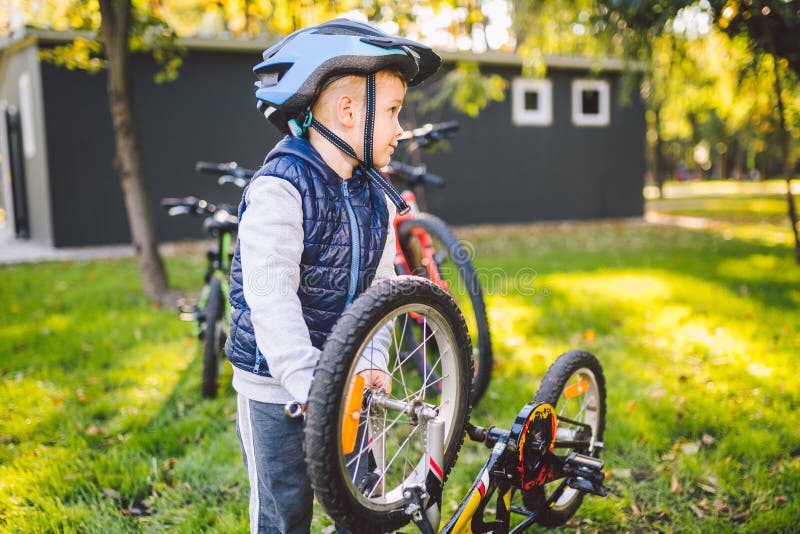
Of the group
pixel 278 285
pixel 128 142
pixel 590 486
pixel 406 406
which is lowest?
pixel 590 486

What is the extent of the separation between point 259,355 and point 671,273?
6.49 meters

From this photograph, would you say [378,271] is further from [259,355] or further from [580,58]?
[580,58]

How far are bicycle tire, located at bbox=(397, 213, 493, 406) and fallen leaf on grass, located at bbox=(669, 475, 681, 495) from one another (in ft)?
3.16

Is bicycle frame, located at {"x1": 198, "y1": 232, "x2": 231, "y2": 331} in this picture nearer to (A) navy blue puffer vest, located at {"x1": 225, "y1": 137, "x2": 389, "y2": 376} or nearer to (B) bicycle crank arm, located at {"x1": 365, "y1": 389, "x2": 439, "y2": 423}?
(A) navy blue puffer vest, located at {"x1": 225, "y1": 137, "x2": 389, "y2": 376}

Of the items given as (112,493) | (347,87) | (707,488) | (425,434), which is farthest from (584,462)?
(112,493)

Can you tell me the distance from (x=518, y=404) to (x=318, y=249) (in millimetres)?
2153

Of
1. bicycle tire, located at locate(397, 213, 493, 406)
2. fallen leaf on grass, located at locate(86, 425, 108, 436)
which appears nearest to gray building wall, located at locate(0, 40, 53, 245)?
fallen leaf on grass, located at locate(86, 425, 108, 436)

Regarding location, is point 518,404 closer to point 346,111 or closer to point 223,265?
point 223,265

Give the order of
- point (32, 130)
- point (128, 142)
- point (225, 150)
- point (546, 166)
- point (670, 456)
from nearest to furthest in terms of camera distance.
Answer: point (670, 456), point (128, 142), point (32, 130), point (225, 150), point (546, 166)

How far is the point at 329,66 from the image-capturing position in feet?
5.02

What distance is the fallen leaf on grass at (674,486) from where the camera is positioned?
8.54ft

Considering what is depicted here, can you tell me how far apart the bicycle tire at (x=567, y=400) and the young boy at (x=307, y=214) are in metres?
0.82

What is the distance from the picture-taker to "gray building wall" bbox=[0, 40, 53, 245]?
10500 millimetres

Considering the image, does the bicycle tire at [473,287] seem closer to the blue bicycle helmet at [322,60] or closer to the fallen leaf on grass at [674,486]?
the fallen leaf on grass at [674,486]
